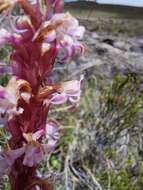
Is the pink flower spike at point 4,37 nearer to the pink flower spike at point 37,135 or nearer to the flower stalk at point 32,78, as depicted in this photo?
the flower stalk at point 32,78

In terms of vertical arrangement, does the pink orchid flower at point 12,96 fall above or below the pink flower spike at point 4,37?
below

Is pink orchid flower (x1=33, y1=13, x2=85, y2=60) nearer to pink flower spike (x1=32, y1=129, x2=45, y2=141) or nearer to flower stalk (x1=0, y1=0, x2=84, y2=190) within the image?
flower stalk (x1=0, y1=0, x2=84, y2=190)

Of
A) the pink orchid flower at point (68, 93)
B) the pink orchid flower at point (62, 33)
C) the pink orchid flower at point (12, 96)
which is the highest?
the pink orchid flower at point (62, 33)

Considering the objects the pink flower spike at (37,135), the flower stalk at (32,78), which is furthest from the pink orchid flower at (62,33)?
the pink flower spike at (37,135)

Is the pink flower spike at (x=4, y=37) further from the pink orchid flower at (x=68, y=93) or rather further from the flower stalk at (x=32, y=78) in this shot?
the pink orchid flower at (x=68, y=93)

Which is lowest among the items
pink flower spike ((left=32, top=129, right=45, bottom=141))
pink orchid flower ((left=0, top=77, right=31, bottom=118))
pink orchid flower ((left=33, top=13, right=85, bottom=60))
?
pink flower spike ((left=32, top=129, right=45, bottom=141))

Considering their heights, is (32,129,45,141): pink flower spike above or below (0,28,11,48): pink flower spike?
below

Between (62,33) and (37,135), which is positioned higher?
(62,33)

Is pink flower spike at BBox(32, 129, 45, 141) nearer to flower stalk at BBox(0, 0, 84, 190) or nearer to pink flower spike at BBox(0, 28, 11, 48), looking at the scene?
flower stalk at BBox(0, 0, 84, 190)

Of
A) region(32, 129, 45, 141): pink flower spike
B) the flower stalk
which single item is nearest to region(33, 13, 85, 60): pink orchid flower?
the flower stalk

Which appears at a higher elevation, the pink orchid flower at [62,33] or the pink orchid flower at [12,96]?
the pink orchid flower at [62,33]

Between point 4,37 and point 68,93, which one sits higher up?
point 4,37
